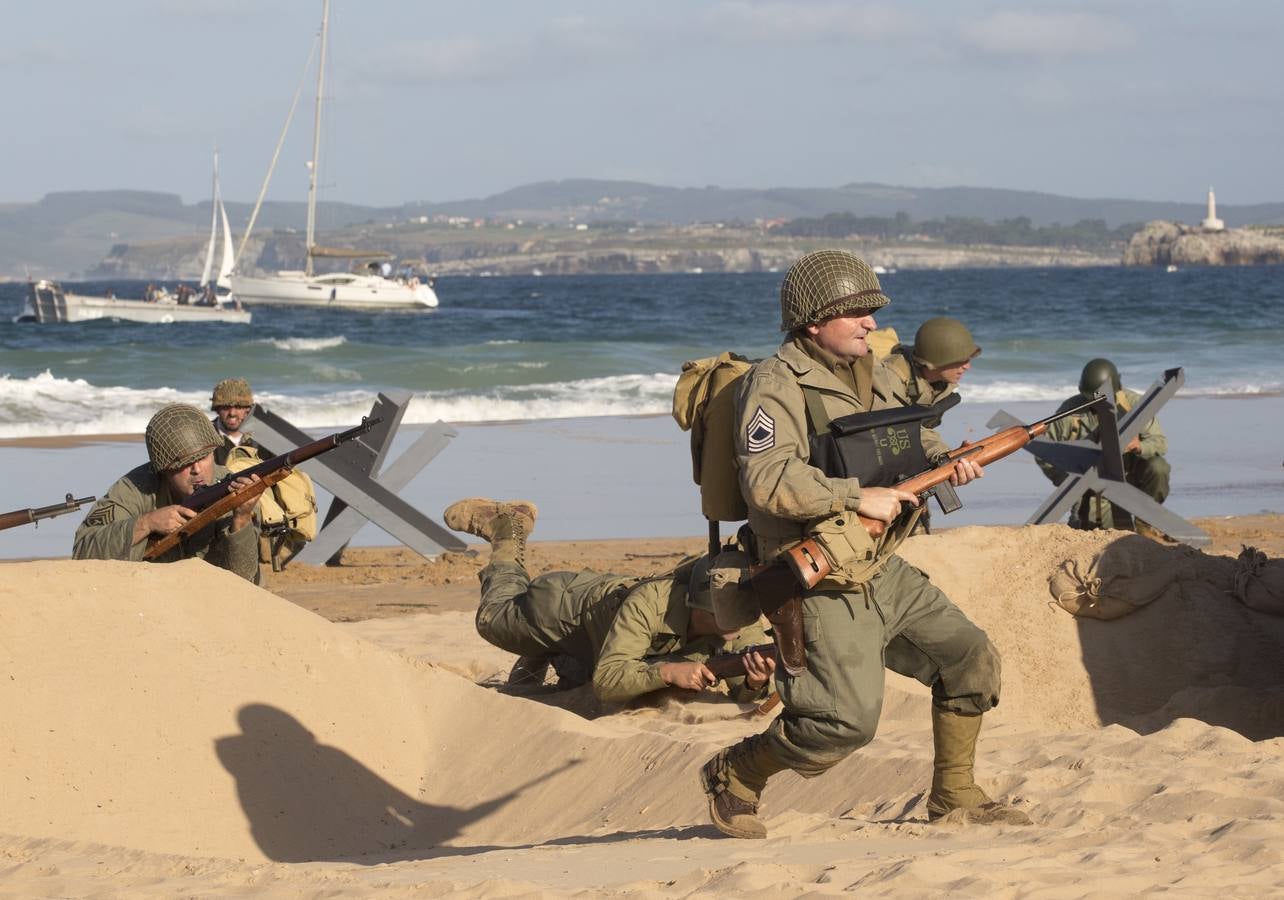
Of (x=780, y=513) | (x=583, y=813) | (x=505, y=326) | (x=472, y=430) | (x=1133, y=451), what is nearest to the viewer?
(x=780, y=513)

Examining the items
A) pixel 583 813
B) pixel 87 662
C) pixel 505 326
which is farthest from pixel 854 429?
pixel 505 326

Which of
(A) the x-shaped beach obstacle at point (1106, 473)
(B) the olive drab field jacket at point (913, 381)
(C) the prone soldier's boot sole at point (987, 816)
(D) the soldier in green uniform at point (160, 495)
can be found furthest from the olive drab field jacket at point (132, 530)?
(A) the x-shaped beach obstacle at point (1106, 473)

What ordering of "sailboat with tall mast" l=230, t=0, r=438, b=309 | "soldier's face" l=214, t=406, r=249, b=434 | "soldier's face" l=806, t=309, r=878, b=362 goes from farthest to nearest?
"sailboat with tall mast" l=230, t=0, r=438, b=309
"soldier's face" l=214, t=406, r=249, b=434
"soldier's face" l=806, t=309, r=878, b=362

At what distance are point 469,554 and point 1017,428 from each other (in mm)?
7598

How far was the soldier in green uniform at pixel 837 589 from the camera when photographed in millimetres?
4609

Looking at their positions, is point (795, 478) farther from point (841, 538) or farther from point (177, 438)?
point (177, 438)

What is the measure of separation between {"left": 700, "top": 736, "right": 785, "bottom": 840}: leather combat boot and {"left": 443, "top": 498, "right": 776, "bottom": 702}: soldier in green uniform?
91 cm

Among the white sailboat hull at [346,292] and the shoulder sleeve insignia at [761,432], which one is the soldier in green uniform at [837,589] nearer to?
the shoulder sleeve insignia at [761,432]

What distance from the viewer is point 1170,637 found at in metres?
7.95

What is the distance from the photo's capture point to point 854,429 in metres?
4.70

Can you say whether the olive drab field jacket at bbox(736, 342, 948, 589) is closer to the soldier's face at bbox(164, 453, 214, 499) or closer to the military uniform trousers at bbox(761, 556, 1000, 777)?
the military uniform trousers at bbox(761, 556, 1000, 777)

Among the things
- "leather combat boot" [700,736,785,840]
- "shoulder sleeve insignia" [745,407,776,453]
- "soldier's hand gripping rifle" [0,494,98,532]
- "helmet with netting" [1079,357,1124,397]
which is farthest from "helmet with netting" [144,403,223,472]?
"helmet with netting" [1079,357,1124,397]

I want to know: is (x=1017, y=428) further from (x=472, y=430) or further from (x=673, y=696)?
(x=472, y=430)

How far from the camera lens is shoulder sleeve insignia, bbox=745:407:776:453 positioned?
15.2ft
